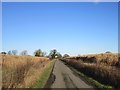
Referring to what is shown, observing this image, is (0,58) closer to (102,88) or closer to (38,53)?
(102,88)

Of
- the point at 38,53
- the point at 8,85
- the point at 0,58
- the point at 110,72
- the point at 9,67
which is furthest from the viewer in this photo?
the point at 38,53

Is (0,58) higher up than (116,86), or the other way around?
(0,58)

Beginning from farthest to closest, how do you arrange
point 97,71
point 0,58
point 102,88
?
point 0,58, point 97,71, point 102,88

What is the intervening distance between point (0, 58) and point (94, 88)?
14562 millimetres

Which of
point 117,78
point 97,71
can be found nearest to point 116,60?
point 97,71

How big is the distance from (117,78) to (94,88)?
98.3 inches

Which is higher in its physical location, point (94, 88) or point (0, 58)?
point (0, 58)

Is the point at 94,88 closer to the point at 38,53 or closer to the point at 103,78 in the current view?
the point at 103,78

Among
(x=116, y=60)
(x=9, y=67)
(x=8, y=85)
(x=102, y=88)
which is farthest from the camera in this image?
(x=116, y=60)

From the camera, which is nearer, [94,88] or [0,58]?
[94,88]

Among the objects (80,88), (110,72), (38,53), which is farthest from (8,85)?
(38,53)

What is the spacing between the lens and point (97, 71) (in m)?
22.8

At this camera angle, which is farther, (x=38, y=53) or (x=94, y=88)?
(x=38, y=53)

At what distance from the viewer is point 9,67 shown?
24.5 m
